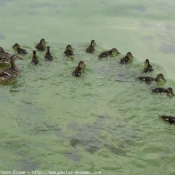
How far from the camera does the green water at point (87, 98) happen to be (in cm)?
428

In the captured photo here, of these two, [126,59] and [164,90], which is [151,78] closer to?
[164,90]

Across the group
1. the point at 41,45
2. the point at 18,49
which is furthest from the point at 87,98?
the point at 18,49

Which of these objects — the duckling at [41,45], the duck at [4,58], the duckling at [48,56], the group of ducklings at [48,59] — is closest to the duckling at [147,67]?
the group of ducklings at [48,59]

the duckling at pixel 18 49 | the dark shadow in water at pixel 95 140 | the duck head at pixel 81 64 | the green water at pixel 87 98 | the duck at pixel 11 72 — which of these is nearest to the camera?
the green water at pixel 87 98

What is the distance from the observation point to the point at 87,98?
5.40 m

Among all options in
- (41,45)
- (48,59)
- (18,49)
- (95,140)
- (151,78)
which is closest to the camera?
(95,140)

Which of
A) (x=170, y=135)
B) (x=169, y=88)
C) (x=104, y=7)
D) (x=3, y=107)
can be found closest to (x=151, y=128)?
(x=170, y=135)

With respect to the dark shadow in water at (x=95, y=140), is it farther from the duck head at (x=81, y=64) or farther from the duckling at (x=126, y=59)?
the duckling at (x=126, y=59)

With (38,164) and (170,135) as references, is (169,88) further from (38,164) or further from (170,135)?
A: (38,164)

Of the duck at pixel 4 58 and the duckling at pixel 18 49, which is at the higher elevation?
the duckling at pixel 18 49

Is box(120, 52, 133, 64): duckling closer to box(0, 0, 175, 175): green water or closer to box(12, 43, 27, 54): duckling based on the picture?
box(0, 0, 175, 175): green water

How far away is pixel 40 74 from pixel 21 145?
181 centimetres

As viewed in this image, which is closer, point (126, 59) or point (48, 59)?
point (48, 59)

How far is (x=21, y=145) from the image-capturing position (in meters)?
4.38
